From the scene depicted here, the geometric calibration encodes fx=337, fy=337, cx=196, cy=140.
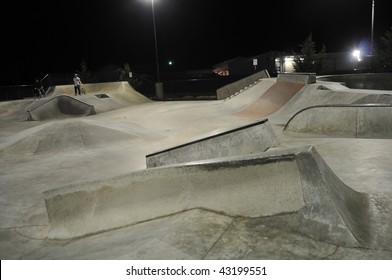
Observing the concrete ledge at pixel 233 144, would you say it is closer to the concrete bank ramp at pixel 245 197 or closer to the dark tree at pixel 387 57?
the concrete bank ramp at pixel 245 197

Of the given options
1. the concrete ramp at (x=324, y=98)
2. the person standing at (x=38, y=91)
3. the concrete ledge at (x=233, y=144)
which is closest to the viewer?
the concrete ledge at (x=233, y=144)

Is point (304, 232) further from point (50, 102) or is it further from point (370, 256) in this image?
point (50, 102)

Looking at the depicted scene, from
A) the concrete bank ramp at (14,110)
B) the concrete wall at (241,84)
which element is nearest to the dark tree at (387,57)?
the concrete wall at (241,84)

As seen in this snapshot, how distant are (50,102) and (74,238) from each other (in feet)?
54.1

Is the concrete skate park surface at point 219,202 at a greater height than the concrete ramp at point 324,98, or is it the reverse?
the concrete ramp at point 324,98

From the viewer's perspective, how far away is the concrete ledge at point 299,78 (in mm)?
15216

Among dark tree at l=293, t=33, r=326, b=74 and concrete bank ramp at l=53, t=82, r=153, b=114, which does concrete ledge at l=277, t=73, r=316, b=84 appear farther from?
dark tree at l=293, t=33, r=326, b=74

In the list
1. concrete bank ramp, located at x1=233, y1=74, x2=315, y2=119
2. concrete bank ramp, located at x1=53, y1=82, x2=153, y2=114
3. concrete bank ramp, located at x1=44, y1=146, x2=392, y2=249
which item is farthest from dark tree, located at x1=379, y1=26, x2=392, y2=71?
concrete bank ramp, located at x1=44, y1=146, x2=392, y2=249

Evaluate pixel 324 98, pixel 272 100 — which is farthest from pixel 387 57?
pixel 324 98

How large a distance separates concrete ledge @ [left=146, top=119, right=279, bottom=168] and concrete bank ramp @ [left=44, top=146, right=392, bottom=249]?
2.52m

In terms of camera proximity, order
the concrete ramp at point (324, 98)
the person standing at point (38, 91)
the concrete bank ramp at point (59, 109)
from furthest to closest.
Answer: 1. the person standing at point (38, 91)
2. the concrete bank ramp at point (59, 109)
3. the concrete ramp at point (324, 98)

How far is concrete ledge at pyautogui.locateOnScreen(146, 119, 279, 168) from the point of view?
23.1 feet

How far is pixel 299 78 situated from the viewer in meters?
16.1

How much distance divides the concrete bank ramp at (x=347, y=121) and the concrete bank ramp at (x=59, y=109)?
14.4 meters
